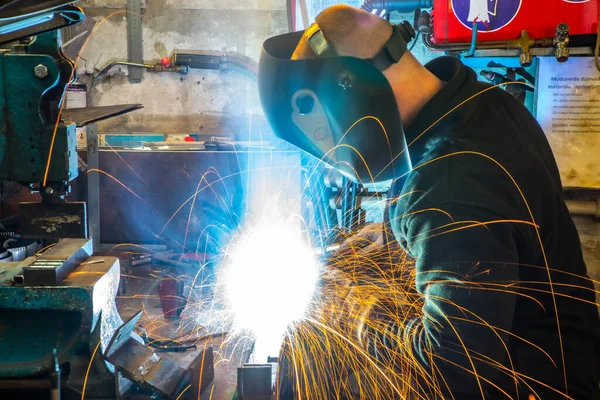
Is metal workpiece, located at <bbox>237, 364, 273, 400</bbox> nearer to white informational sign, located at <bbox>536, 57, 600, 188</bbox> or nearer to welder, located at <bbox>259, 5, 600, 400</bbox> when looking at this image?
welder, located at <bbox>259, 5, 600, 400</bbox>

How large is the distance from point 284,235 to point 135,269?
774 millimetres

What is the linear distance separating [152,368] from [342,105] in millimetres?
879

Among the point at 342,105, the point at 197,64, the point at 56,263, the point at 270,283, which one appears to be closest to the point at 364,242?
the point at 270,283

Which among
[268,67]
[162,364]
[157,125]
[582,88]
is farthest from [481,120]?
[157,125]

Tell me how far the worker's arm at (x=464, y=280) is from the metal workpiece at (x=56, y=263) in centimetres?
101

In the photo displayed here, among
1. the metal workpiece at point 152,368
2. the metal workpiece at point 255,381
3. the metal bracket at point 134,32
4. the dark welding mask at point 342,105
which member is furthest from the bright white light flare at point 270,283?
the metal bracket at point 134,32

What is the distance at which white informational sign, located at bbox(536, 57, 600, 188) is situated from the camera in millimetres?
2840

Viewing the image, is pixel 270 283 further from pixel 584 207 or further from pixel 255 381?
pixel 584 207

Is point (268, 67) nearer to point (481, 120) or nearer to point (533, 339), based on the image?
point (481, 120)

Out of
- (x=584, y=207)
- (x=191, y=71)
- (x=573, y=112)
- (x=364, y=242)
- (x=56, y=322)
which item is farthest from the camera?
(x=191, y=71)

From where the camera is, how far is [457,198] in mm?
1228

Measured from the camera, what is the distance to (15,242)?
2.76 m

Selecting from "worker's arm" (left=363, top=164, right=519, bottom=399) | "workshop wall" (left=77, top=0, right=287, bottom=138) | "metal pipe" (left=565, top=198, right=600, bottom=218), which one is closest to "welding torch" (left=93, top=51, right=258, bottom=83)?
"workshop wall" (left=77, top=0, right=287, bottom=138)

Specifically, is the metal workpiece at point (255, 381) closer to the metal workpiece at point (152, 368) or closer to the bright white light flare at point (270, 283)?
the metal workpiece at point (152, 368)
